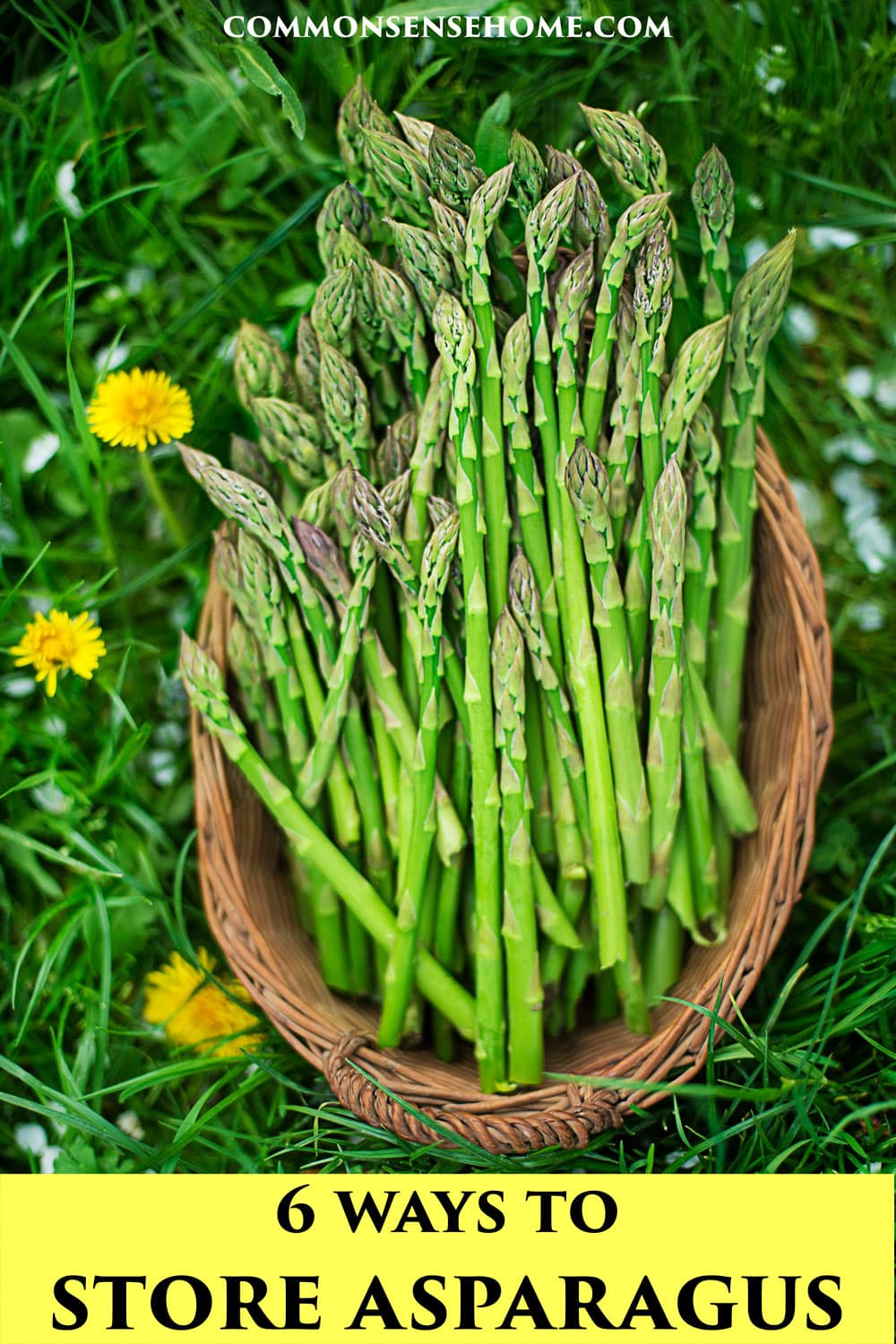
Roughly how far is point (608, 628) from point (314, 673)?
403mm

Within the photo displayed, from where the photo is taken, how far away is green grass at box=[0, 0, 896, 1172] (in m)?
1.59

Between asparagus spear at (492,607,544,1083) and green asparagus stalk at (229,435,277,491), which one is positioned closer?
asparagus spear at (492,607,544,1083)

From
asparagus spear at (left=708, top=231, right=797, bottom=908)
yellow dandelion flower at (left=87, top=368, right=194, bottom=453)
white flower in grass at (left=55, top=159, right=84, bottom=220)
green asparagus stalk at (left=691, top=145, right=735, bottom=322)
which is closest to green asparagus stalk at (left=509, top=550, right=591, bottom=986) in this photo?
asparagus spear at (left=708, top=231, right=797, bottom=908)

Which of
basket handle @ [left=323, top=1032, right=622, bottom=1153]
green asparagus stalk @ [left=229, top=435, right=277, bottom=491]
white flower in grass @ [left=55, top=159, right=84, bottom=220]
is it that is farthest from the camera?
white flower in grass @ [left=55, top=159, right=84, bottom=220]

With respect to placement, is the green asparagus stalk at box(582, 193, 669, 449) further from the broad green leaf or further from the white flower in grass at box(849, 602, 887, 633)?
the white flower in grass at box(849, 602, 887, 633)

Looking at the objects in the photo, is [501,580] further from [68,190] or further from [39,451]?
[68,190]

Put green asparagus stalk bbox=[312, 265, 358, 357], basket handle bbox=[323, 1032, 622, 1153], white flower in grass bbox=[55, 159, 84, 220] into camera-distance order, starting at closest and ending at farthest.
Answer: basket handle bbox=[323, 1032, 622, 1153]
green asparagus stalk bbox=[312, 265, 358, 357]
white flower in grass bbox=[55, 159, 84, 220]

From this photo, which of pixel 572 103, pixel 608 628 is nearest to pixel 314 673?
pixel 608 628

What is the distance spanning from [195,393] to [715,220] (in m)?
0.82

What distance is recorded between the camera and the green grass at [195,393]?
1.59 m

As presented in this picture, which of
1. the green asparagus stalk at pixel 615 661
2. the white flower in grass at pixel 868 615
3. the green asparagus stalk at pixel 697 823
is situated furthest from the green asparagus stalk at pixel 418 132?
the white flower in grass at pixel 868 615

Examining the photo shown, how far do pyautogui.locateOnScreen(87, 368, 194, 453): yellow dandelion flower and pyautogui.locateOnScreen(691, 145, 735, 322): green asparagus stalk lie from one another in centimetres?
73

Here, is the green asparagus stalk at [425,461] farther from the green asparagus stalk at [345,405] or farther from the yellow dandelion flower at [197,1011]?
the yellow dandelion flower at [197,1011]

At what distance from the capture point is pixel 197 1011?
5.30ft
